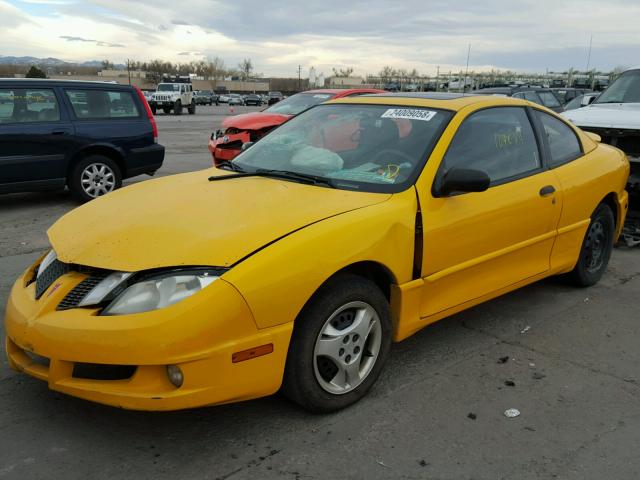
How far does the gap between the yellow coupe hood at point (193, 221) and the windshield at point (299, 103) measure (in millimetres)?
7468

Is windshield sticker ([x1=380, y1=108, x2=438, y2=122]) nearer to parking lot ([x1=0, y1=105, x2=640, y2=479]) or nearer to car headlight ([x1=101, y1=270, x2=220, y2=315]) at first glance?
parking lot ([x1=0, y1=105, x2=640, y2=479])

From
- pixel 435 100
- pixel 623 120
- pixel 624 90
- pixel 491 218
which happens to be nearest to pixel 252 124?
pixel 624 90

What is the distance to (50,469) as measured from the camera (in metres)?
2.51

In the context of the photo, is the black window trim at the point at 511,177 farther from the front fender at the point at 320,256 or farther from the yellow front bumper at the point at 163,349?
the yellow front bumper at the point at 163,349

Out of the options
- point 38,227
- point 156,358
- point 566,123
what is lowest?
point 38,227

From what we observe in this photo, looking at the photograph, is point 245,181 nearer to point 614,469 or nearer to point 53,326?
point 53,326

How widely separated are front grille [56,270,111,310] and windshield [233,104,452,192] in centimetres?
141

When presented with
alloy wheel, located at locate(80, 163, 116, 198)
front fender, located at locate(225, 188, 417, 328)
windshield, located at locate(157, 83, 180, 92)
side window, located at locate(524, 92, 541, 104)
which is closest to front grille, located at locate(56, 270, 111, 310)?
front fender, located at locate(225, 188, 417, 328)

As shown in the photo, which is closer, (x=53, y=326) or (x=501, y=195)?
(x=53, y=326)

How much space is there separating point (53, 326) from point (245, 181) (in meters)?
1.47

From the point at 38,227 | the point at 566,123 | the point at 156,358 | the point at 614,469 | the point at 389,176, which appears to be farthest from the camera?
the point at 38,227

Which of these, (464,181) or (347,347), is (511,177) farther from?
(347,347)

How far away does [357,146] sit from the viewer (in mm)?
3715

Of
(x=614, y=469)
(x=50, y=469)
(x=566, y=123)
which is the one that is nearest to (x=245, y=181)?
(x=50, y=469)
